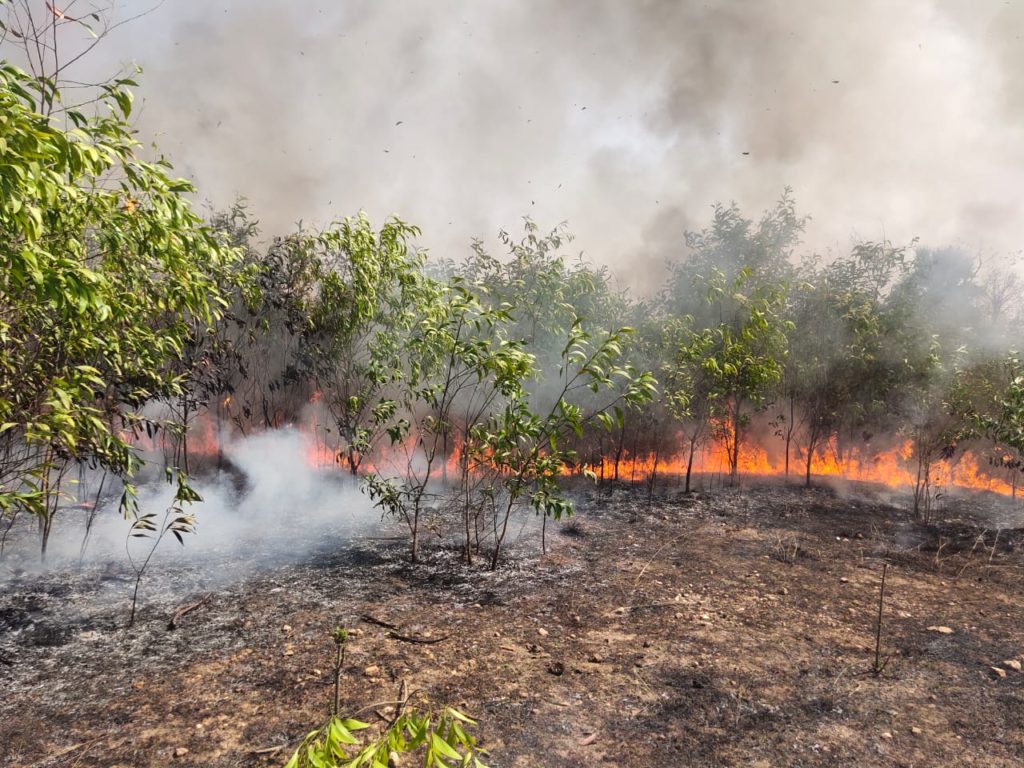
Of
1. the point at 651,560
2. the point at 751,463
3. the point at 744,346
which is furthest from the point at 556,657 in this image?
the point at 751,463

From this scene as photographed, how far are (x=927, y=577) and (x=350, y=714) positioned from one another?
842cm

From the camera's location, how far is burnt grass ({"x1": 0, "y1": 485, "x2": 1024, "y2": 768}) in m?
4.06

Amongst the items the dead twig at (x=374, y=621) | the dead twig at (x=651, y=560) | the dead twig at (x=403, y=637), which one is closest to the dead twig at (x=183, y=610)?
the dead twig at (x=374, y=621)

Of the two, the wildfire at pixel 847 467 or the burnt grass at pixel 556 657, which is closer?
the burnt grass at pixel 556 657

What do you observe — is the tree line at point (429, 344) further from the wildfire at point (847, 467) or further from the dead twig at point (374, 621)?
the dead twig at point (374, 621)

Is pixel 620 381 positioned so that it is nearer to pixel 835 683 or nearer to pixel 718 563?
pixel 718 563

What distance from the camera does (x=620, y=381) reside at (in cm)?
1542

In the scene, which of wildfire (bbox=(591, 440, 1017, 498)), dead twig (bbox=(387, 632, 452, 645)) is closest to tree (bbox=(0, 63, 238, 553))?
dead twig (bbox=(387, 632, 452, 645))

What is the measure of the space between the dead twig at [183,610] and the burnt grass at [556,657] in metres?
0.07

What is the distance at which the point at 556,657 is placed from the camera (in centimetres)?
542

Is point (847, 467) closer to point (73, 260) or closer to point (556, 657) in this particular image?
point (556, 657)

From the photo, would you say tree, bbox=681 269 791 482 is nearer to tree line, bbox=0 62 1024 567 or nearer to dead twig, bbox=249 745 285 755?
tree line, bbox=0 62 1024 567

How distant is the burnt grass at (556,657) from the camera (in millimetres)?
4059

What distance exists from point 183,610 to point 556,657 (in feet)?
14.2
